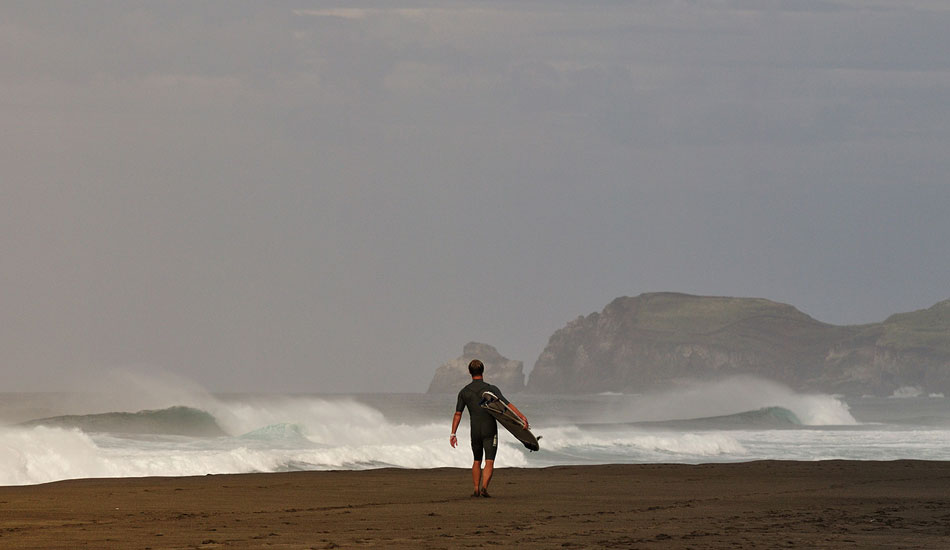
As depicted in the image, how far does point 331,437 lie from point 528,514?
24.5 metres

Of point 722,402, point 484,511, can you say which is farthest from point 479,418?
point 722,402

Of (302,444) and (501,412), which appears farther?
(302,444)

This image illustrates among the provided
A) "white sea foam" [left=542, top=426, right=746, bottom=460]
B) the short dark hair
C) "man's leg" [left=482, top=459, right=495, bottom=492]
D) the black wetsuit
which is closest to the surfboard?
the black wetsuit

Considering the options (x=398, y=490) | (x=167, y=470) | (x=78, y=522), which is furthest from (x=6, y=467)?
Result: (x=78, y=522)

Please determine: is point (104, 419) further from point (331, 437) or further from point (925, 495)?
point (925, 495)

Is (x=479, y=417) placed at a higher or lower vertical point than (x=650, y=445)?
lower

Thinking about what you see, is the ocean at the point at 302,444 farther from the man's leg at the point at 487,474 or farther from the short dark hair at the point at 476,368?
the short dark hair at the point at 476,368

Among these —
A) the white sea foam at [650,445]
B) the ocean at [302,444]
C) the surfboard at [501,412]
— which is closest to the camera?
the surfboard at [501,412]

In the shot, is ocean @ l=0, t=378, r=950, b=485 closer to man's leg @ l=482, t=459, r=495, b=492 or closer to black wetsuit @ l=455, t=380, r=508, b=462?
man's leg @ l=482, t=459, r=495, b=492

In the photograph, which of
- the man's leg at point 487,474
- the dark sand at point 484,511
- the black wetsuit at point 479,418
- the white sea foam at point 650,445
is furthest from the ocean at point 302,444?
the black wetsuit at point 479,418

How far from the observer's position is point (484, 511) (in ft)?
47.5

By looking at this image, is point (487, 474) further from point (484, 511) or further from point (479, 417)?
point (484, 511)

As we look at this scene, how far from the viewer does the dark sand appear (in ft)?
38.5

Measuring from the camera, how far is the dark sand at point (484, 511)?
463 inches
